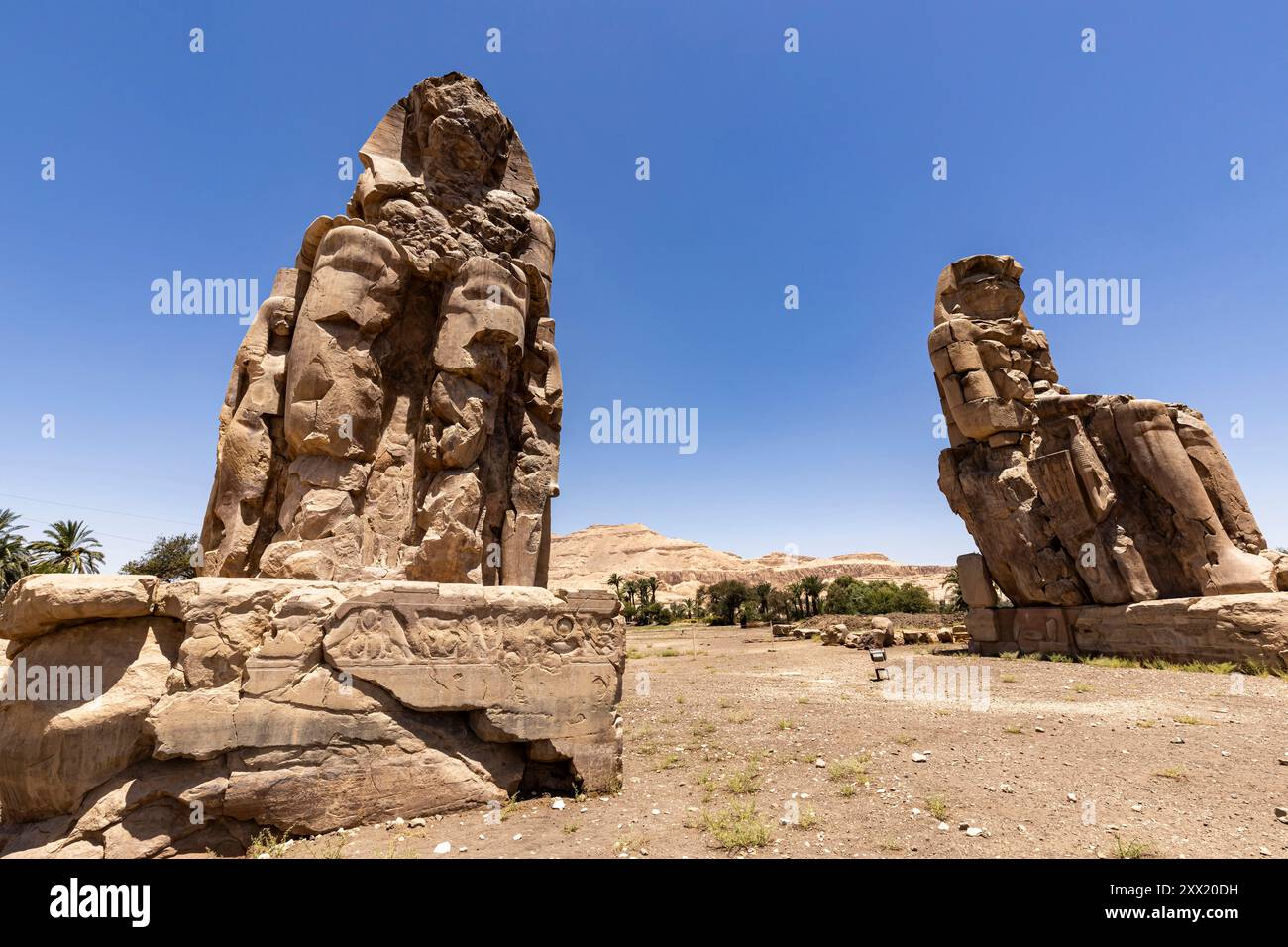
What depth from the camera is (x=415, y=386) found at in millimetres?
5762

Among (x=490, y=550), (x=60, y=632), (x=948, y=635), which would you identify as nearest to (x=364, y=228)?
(x=490, y=550)

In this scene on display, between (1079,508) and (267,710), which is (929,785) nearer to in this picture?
(267,710)

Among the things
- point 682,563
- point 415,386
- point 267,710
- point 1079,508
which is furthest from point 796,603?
point 682,563

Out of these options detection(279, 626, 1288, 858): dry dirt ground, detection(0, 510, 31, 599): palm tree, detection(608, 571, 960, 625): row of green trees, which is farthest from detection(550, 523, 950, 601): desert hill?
detection(279, 626, 1288, 858): dry dirt ground

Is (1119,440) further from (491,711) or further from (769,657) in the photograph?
(491,711)

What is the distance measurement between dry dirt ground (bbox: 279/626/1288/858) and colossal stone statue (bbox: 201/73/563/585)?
6.95ft

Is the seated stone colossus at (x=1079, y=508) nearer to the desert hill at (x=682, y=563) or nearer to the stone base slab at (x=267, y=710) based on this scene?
the stone base slab at (x=267, y=710)

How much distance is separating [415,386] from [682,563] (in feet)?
349

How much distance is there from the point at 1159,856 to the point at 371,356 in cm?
616

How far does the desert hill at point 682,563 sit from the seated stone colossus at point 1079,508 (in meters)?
76.5

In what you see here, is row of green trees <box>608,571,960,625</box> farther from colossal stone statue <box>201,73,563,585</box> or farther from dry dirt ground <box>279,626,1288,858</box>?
colossal stone statue <box>201,73,563,585</box>

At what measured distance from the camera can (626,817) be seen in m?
3.81

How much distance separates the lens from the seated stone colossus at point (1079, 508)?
9.98m

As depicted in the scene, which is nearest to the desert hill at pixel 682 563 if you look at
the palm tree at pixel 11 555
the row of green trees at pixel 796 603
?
the row of green trees at pixel 796 603
